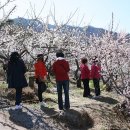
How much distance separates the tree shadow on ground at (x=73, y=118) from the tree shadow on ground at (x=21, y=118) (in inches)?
32.8

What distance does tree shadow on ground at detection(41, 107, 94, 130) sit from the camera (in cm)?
1208

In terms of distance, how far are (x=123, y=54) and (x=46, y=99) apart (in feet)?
12.5

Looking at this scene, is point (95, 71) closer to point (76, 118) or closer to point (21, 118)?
point (76, 118)

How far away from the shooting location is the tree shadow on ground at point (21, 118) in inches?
443

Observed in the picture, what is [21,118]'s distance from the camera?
459 inches

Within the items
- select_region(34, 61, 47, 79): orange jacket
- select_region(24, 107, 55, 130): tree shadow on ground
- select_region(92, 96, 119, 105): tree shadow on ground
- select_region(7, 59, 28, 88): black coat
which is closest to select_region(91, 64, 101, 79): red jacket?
select_region(92, 96, 119, 105): tree shadow on ground

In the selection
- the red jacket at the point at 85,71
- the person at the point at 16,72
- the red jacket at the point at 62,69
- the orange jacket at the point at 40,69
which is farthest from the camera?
the red jacket at the point at 85,71

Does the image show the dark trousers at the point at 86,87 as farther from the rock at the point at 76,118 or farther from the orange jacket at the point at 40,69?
the rock at the point at 76,118

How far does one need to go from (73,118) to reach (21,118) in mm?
1548

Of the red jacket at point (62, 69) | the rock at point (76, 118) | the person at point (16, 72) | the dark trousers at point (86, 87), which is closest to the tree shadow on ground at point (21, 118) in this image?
the person at point (16, 72)

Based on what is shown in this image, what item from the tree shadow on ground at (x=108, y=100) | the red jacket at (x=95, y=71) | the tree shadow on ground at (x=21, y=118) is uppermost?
the red jacket at (x=95, y=71)

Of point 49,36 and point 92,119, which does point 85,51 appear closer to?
point 49,36

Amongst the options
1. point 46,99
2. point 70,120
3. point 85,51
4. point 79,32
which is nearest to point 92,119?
point 70,120

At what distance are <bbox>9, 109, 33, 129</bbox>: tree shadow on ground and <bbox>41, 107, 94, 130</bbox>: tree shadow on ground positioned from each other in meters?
0.83
